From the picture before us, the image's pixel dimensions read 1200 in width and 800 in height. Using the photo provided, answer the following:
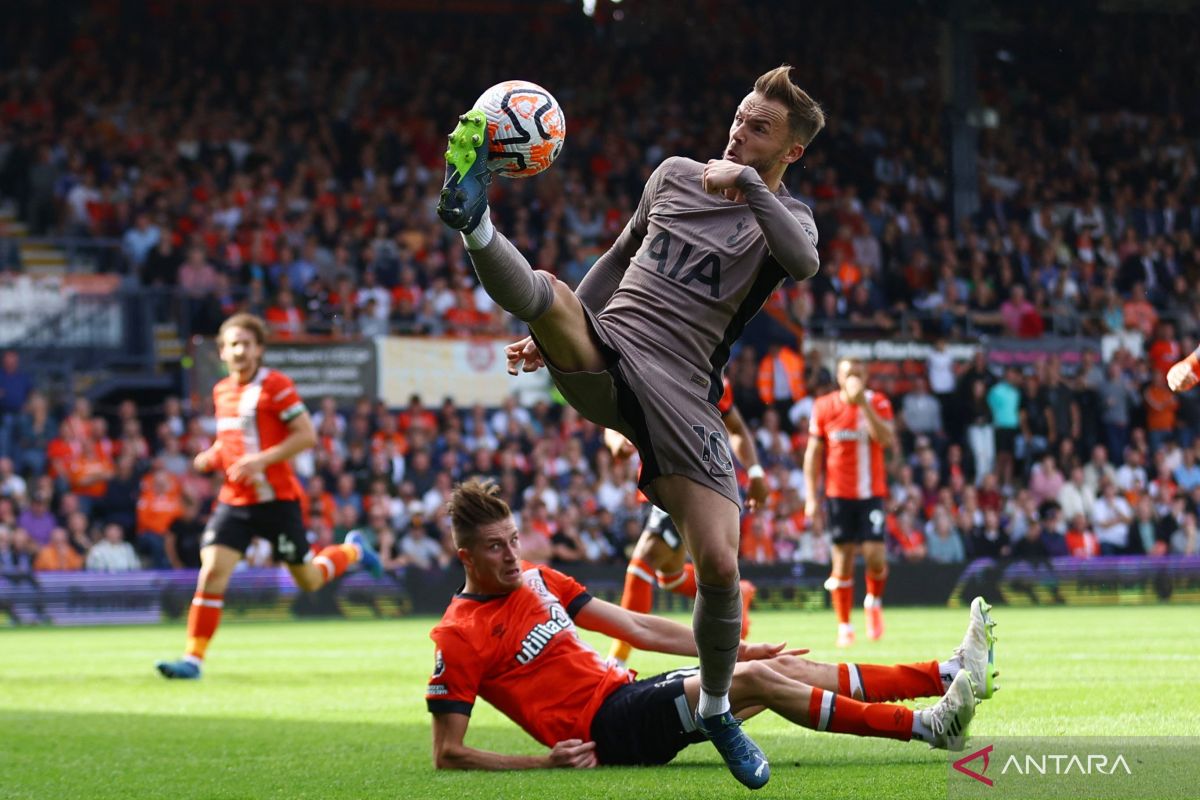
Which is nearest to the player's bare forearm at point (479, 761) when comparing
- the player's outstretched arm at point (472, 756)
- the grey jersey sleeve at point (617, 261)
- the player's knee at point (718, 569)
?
the player's outstretched arm at point (472, 756)

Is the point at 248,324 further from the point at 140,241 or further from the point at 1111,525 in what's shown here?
the point at 1111,525

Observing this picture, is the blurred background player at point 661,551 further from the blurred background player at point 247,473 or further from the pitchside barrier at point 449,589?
the pitchside barrier at point 449,589

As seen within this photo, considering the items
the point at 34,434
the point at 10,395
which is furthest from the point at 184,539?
the point at 10,395

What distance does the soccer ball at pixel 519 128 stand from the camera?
5211 mm

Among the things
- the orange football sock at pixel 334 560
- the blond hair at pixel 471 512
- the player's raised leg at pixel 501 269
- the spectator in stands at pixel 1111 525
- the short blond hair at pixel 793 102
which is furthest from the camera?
the spectator in stands at pixel 1111 525

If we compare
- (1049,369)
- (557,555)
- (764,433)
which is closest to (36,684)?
(557,555)

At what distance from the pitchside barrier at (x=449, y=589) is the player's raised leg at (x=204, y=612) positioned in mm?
6889

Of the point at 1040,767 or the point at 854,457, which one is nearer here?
the point at 1040,767

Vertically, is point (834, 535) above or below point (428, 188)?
below

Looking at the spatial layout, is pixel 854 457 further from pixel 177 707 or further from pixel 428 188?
Result: pixel 428 188

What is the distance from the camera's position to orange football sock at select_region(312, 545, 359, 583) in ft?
38.6

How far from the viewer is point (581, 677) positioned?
243 inches

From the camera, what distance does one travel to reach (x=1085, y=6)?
29719 mm

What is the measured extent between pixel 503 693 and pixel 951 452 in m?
16.2
